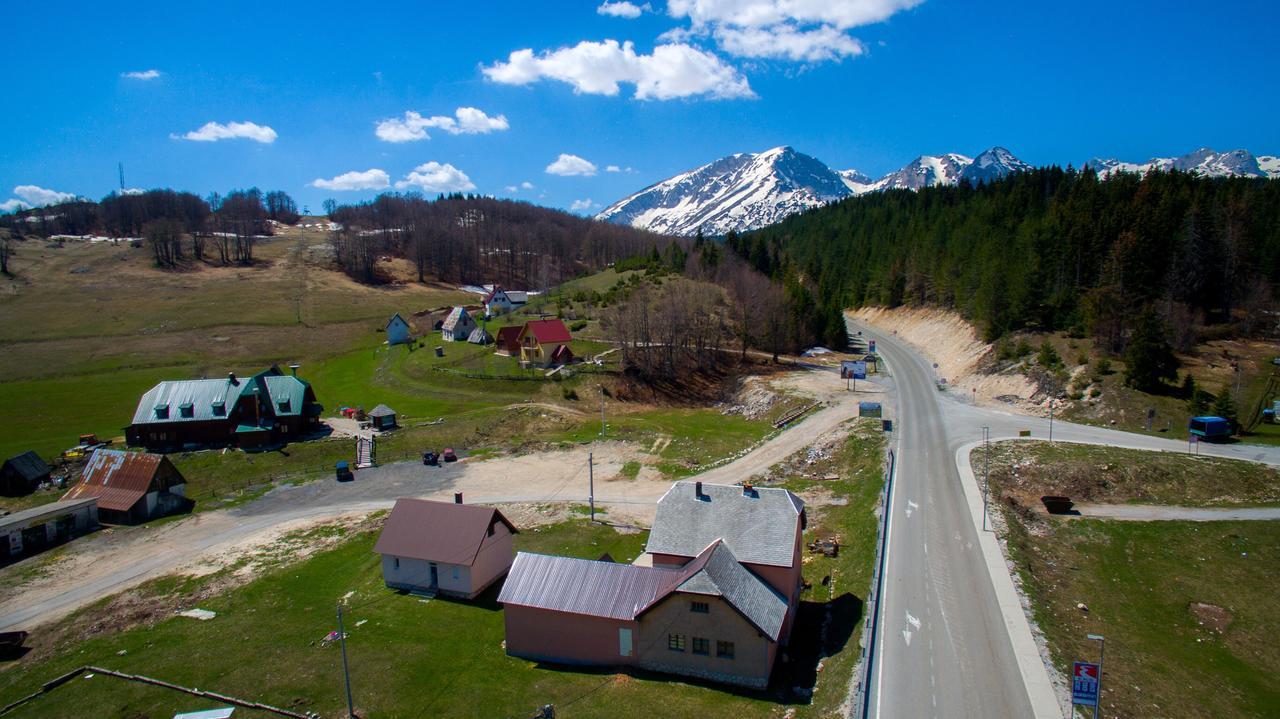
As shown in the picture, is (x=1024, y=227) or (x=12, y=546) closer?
(x=12, y=546)

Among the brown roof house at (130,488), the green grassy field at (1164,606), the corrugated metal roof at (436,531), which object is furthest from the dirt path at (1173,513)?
the brown roof house at (130,488)

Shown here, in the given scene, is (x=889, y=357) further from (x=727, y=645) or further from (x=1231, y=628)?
(x=727, y=645)

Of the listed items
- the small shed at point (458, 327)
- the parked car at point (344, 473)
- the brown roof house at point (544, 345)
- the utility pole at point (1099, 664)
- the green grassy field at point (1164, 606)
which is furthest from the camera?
the small shed at point (458, 327)

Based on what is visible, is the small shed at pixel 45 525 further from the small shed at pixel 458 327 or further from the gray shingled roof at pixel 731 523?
the small shed at pixel 458 327

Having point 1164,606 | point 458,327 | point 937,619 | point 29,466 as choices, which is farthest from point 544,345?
point 1164,606

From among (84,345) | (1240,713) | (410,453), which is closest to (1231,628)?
(1240,713)

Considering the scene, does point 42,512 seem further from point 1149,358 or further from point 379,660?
point 1149,358
